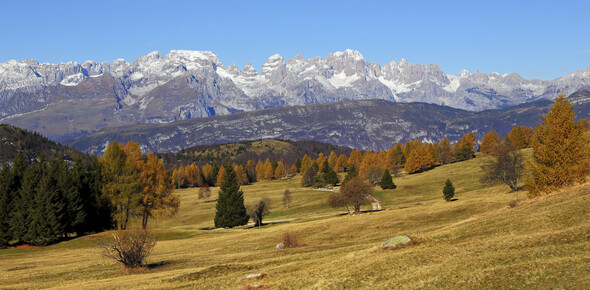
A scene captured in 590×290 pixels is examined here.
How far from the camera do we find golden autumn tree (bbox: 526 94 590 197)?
5341cm

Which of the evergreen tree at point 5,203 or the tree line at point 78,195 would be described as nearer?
the evergreen tree at point 5,203

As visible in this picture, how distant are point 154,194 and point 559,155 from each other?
2471 inches

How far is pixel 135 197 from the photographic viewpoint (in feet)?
254

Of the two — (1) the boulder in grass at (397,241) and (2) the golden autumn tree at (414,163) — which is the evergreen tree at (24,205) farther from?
(2) the golden autumn tree at (414,163)

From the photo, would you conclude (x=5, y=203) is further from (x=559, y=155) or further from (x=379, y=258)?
(x=559, y=155)

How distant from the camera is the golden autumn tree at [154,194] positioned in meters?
79.3

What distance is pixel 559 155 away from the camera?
54344 millimetres

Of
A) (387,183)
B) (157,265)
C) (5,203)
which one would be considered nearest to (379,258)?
(157,265)

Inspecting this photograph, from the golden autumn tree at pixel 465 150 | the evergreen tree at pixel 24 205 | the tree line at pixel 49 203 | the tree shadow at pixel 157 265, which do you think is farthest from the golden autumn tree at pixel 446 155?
the tree shadow at pixel 157 265

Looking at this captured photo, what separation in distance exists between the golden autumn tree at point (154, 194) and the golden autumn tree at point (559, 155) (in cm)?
5704

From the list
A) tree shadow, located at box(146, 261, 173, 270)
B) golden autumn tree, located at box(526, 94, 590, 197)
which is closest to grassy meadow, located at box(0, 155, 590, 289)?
tree shadow, located at box(146, 261, 173, 270)

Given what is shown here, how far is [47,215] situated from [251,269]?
153ft

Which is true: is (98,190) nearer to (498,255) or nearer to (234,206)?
(234,206)

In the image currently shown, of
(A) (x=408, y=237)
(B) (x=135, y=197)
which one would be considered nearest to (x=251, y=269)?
(A) (x=408, y=237)
